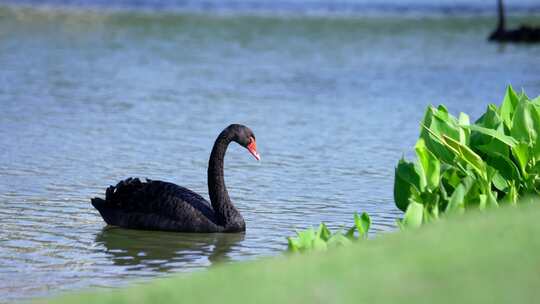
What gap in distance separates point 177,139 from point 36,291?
6.69 meters

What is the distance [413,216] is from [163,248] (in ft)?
8.60

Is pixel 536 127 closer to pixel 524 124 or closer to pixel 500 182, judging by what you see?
pixel 524 124

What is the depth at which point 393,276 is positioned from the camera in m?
4.02

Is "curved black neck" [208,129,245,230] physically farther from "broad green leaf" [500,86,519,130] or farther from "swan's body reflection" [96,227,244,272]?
"broad green leaf" [500,86,519,130]

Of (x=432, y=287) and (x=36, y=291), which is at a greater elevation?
(x=432, y=287)

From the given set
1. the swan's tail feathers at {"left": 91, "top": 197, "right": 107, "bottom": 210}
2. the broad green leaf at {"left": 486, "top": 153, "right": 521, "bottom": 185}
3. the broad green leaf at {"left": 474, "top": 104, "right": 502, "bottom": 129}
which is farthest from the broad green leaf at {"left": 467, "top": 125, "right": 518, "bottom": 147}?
the swan's tail feathers at {"left": 91, "top": 197, "right": 107, "bottom": 210}

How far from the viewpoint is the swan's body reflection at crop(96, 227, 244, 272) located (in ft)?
25.5

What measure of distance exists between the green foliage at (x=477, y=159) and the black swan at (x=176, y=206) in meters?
1.73

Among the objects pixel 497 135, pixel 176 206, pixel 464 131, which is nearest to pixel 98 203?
pixel 176 206

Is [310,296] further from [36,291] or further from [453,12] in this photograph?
[453,12]

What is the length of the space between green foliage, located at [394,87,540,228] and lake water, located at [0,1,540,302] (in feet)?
4.12

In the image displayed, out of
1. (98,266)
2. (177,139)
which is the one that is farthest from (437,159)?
(177,139)

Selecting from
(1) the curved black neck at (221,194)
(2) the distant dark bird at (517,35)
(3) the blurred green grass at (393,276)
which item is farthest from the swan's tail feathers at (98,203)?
(2) the distant dark bird at (517,35)

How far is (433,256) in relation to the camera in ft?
14.0
